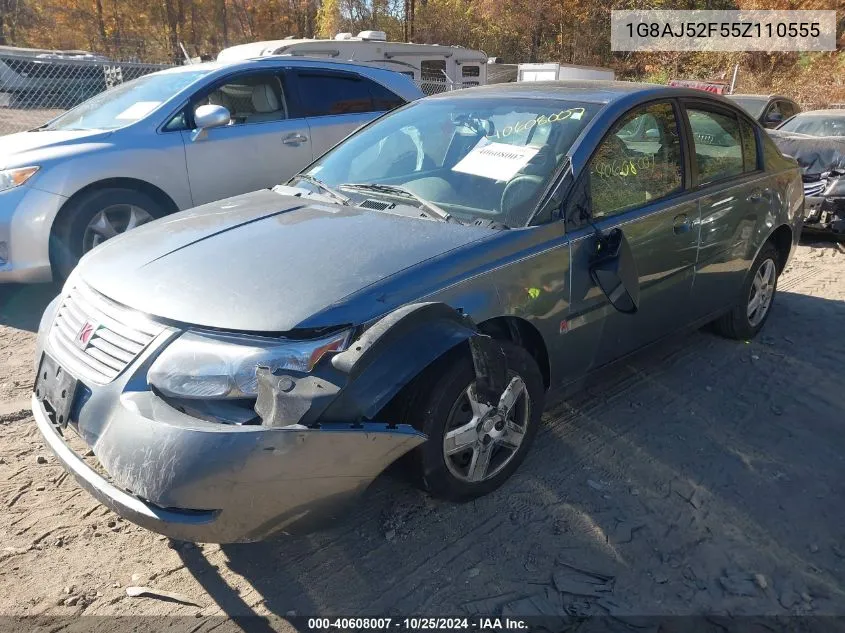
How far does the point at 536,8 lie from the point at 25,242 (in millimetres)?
31929

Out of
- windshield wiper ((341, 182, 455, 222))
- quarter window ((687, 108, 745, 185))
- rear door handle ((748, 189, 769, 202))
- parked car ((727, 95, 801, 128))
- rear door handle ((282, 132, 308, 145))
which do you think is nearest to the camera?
windshield wiper ((341, 182, 455, 222))

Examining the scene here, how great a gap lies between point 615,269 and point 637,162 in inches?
28.6

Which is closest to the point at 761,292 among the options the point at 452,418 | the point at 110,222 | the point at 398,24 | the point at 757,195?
the point at 757,195

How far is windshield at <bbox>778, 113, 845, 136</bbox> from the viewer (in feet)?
29.8

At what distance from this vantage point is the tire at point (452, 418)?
2488 mm

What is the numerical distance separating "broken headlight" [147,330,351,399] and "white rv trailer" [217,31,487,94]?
770 cm

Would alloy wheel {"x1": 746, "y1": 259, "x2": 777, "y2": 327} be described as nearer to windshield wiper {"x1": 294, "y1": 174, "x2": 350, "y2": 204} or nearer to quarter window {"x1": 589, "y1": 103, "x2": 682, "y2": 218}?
quarter window {"x1": 589, "y1": 103, "x2": 682, "y2": 218}

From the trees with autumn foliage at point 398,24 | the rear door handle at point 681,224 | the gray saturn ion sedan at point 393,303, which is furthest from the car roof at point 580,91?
the trees with autumn foliage at point 398,24

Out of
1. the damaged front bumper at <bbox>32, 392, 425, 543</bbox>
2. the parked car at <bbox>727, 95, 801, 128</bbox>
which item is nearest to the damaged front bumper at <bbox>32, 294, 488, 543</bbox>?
the damaged front bumper at <bbox>32, 392, 425, 543</bbox>

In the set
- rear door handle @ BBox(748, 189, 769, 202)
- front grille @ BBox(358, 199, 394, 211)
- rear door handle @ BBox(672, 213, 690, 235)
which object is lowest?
rear door handle @ BBox(672, 213, 690, 235)

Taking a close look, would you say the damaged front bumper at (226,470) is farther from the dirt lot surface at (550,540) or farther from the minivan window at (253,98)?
the minivan window at (253,98)

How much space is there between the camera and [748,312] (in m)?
4.64

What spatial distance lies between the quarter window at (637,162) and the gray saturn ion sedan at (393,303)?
13 mm

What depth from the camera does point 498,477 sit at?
291 centimetres
